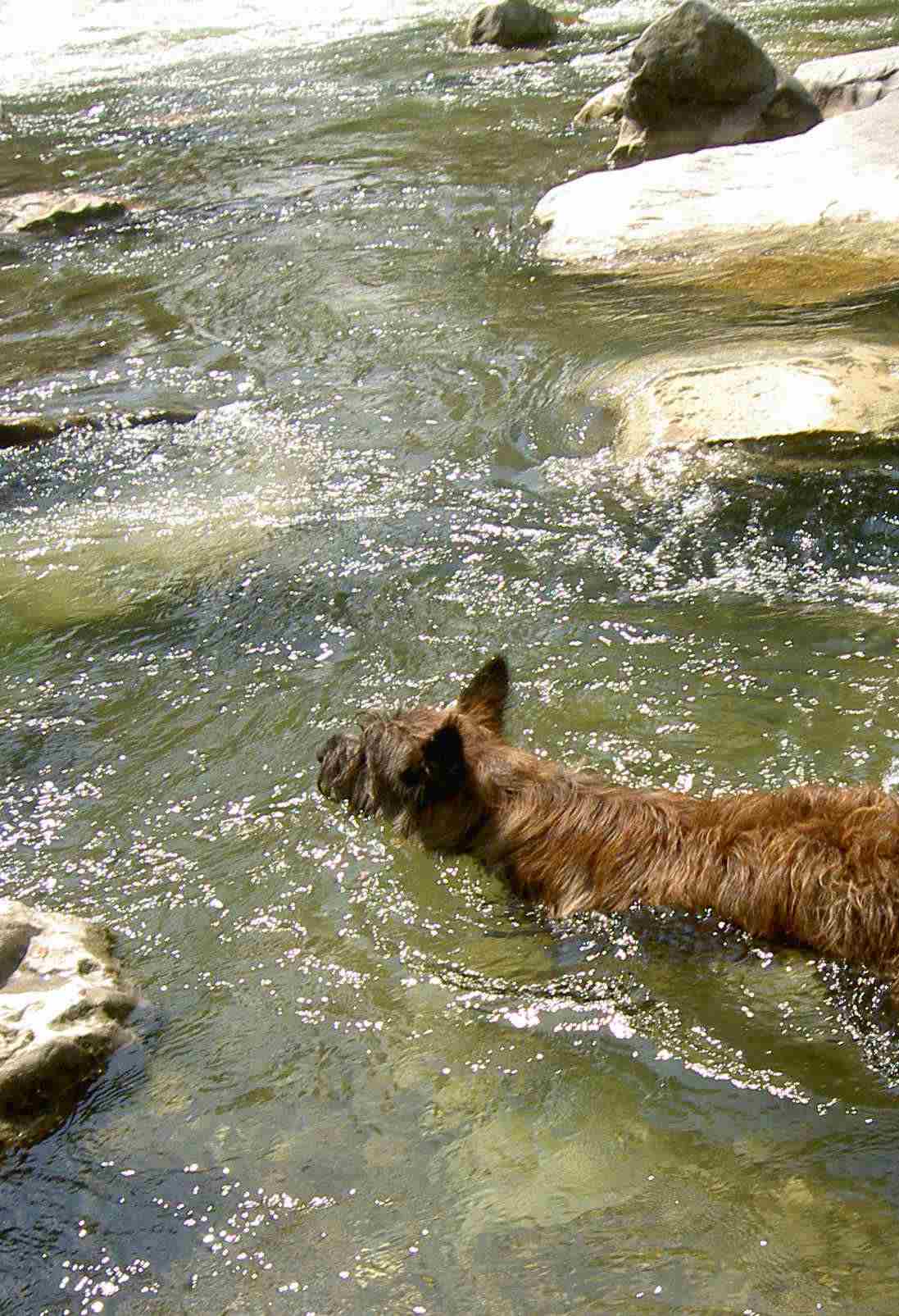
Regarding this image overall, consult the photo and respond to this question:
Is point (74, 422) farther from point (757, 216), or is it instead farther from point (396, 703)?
point (757, 216)

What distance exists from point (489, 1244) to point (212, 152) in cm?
1499

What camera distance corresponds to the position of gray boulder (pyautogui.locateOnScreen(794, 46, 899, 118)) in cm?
1296

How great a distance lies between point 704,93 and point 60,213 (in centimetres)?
650

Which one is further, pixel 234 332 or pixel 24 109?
pixel 24 109

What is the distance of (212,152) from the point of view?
16.3 m

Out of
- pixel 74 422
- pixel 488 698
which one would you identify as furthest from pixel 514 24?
pixel 488 698

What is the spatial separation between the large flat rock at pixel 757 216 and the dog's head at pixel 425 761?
517 cm

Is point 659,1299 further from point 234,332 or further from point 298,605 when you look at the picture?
point 234,332

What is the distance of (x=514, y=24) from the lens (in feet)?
64.5

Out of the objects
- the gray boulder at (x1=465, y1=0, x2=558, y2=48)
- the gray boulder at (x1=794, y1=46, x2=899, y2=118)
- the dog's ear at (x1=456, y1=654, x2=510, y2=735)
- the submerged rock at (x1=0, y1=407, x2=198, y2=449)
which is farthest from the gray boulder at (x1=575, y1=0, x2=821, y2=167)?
the dog's ear at (x1=456, y1=654, x2=510, y2=735)

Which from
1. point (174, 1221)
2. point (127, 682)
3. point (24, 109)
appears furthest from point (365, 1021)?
point (24, 109)

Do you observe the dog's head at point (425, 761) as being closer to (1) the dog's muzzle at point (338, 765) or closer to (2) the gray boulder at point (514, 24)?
(1) the dog's muzzle at point (338, 765)

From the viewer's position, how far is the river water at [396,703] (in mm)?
3662

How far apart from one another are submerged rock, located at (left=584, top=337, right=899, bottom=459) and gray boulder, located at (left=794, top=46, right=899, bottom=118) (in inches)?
227
